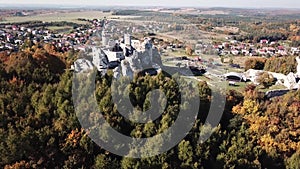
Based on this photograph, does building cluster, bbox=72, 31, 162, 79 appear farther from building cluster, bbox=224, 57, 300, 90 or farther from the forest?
building cluster, bbox=224, 57, 300, 90

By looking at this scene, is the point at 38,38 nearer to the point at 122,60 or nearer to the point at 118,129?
the point at 122,60

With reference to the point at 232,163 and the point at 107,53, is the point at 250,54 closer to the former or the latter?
the point at 107,53

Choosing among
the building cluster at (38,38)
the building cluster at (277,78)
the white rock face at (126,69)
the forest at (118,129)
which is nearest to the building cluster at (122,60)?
the white rock face at (126,69)

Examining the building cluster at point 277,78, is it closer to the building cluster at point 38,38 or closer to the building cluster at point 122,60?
the building cluster at point 122,60

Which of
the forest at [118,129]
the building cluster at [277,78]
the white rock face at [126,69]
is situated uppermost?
the white rock face at [126,69]

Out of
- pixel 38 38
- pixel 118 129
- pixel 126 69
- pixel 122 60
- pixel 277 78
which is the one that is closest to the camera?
pixel 118 129

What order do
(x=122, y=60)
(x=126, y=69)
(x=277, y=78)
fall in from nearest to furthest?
(x=126, y=69), (x=122, y=60), (x=277, y=78)

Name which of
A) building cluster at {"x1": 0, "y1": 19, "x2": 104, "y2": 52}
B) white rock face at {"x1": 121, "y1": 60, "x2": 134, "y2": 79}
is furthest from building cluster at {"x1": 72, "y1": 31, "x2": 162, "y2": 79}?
building cluster at {"x1": 0, "y1": 19, "x2": 104, "y2": 52}

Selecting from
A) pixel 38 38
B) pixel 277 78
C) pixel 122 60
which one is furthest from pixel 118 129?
pixel 38 38

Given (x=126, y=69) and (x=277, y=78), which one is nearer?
(x=126, y=69)
